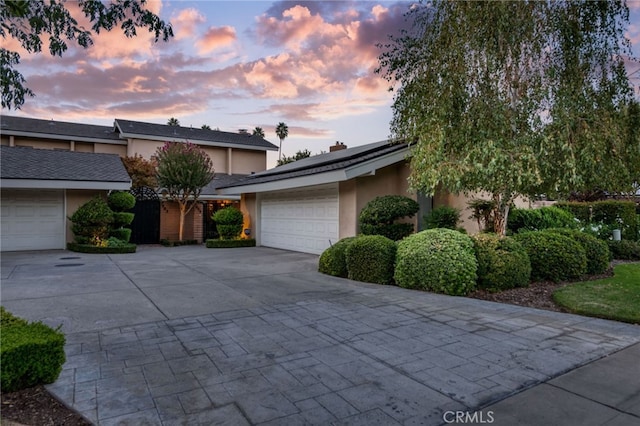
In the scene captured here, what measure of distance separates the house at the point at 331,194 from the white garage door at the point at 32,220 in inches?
297

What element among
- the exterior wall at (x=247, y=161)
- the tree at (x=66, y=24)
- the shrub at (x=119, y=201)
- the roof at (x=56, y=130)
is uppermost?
the roof at (x=56, y=130)

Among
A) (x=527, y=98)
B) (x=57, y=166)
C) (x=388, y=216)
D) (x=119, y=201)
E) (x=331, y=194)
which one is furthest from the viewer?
(x=119, y=201)

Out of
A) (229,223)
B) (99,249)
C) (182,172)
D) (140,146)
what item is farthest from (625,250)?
(140,146)

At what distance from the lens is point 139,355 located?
3906 mm

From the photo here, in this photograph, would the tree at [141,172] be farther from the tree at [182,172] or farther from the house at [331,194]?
the house at [331,194]

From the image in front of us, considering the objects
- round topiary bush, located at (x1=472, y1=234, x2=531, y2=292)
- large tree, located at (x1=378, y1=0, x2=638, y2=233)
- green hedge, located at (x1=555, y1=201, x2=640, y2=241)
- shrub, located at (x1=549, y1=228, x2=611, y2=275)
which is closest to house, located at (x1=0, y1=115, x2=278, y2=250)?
large tree, located at (x1=378, y1=0, x2=638, y2=233)

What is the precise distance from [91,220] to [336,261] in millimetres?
10161

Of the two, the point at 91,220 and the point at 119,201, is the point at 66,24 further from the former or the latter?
the point at 119,201

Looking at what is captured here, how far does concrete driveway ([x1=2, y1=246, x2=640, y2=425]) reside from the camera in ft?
9.49

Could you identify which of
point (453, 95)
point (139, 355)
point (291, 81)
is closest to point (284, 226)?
point (291, 81)

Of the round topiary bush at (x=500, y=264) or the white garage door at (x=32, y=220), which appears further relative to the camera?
the white garage door at (x=32, y=220)

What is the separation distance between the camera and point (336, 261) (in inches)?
346

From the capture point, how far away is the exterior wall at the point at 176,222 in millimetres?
18281

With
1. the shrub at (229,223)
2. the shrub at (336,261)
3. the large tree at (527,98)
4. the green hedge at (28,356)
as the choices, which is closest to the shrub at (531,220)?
the large tree at (527,98)
